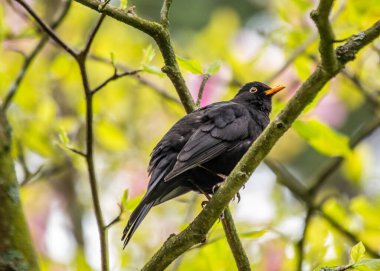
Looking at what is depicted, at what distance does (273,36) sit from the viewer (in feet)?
16.4

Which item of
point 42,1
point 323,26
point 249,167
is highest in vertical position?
point 42,1

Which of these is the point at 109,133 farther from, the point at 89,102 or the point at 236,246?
the point at 236,246

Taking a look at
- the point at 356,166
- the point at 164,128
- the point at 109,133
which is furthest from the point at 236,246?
the point at 164,128

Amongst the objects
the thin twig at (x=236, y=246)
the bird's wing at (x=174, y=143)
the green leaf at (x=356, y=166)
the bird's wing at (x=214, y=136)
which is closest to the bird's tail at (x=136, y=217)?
the bird's wing at (x=214, y=136)

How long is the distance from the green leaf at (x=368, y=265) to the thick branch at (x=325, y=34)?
2.50 feet

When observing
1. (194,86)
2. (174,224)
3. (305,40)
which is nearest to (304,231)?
(305,40)

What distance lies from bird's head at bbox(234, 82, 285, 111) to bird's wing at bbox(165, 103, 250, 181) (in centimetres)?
36

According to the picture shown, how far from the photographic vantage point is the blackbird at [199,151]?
12.0ft

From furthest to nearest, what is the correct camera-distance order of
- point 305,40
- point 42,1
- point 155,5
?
point 155,5, point 42,1, point 305,40

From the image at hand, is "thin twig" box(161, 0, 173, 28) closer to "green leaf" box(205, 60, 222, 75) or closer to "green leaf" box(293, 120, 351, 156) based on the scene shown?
"green leaf" box(205, 60, 222, 75)

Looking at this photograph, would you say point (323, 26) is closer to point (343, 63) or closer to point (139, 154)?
point (343, 63)

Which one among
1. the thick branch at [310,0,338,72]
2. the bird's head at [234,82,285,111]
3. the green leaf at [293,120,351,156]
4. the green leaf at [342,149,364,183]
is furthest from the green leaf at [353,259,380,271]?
the green leaf at [342,149,364,183]

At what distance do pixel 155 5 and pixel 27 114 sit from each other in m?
6.08

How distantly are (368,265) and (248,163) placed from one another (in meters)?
0.61
